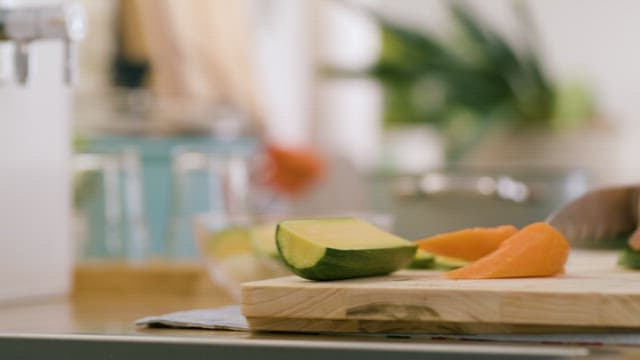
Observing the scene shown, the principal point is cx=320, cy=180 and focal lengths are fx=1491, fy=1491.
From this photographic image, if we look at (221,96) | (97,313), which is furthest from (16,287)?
(221,96)

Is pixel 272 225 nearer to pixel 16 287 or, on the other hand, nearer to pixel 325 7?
pixel 16 287

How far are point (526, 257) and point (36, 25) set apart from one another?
429mm

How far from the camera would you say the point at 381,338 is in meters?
0.81

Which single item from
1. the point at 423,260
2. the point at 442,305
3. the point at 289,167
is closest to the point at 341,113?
the point at 289,167

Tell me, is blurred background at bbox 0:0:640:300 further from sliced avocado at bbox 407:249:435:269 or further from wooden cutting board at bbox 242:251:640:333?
wooden cutting board at bbox 242:251:640:333

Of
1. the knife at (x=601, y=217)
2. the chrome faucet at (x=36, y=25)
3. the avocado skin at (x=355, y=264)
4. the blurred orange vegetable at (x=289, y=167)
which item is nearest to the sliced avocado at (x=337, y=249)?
the avocado skin at (x=355, y=264)

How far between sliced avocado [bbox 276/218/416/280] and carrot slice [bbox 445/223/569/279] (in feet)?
0.13

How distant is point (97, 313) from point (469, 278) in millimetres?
340

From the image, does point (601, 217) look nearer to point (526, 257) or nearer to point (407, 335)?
point (526, 257)

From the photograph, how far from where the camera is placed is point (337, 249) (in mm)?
871

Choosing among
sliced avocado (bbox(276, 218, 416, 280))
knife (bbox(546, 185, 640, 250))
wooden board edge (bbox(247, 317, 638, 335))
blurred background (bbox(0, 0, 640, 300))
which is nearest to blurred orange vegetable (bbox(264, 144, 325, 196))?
blurred background (bbox(0, 0, 640, 300))

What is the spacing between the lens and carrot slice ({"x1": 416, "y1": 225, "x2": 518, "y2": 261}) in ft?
3.25

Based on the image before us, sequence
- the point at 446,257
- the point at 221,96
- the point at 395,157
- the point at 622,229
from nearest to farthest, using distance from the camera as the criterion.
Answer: the point at 446,257
the point at 622,229
the point at 221,96
the point at 395,157

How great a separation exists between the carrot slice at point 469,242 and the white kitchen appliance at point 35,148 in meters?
0.32
